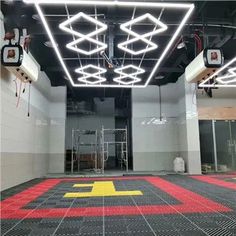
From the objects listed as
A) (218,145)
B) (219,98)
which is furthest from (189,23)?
(218,145)

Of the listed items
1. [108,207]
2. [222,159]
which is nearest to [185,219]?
[108,207]

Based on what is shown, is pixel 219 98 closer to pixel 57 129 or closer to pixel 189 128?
pixel 189 128

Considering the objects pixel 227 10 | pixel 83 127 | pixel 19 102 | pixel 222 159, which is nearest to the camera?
pixel 227 10

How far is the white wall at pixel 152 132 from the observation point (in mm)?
12055

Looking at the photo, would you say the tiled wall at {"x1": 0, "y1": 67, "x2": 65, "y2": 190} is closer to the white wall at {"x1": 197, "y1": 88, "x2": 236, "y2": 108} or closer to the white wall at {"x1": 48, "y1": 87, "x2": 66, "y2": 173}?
the white wall at {"x1": 48, "y1": 87, "x2": 66, "y2": 173}

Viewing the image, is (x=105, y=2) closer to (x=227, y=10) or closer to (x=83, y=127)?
(x=227, y=10)

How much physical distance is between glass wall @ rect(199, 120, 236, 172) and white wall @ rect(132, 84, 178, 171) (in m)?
1.33

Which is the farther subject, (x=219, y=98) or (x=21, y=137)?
(x=219, y=98)

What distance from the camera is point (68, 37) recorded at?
8.20 meters

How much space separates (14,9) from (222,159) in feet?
31.8

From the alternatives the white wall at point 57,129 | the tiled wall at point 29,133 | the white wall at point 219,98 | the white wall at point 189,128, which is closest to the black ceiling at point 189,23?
the tiled wall at point 29,133

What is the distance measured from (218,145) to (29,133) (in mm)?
7748

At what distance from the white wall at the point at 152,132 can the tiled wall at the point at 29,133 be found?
3378 mm

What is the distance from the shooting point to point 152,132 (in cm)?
1224
